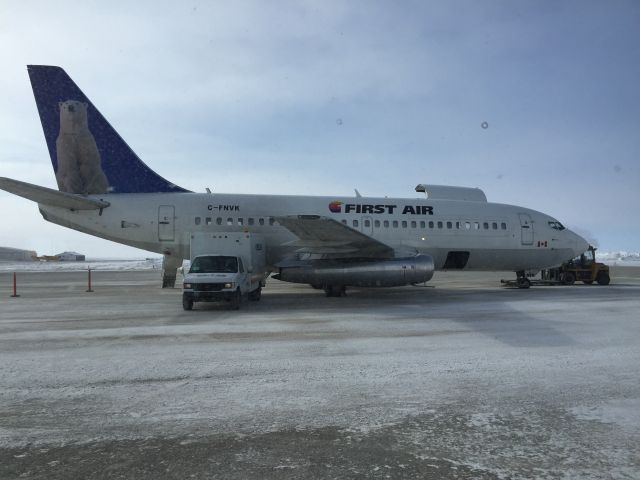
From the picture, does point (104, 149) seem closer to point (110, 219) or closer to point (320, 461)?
point (110, 219)

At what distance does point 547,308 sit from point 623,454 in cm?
970

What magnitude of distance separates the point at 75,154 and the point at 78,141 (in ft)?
1.65

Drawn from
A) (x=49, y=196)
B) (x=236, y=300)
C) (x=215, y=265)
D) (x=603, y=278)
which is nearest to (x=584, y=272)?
(x=603, y=278)

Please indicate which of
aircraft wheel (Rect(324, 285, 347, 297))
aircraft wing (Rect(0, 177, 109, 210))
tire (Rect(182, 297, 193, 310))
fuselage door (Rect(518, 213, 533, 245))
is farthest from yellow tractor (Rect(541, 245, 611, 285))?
aircraft wing (Rect(0, 177, 109, 210))

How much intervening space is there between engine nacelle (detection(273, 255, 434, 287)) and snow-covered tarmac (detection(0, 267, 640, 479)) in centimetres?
509

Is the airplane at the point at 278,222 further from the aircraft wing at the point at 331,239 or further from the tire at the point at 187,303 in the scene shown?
the tire at the point at 187,303

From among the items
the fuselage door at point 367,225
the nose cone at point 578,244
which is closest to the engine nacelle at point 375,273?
the fuselage door at point 367,225

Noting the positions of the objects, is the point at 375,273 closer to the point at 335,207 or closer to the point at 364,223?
the point at 364,223

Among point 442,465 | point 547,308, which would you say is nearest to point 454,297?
point 547,308

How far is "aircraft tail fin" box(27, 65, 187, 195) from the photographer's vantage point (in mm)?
16891

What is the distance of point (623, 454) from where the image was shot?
355cm

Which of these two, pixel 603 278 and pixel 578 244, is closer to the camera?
pixel 578 244

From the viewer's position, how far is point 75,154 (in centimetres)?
1712

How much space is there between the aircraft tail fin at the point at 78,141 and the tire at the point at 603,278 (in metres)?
21.2
